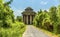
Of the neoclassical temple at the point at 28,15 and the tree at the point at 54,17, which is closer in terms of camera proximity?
the tree at the point at 54,17

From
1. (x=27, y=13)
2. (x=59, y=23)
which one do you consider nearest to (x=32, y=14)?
(x=27, y=13)

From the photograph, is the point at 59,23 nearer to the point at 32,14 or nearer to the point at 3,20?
the point at 3,20

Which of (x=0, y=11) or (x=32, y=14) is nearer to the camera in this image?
(x=0, y=11)

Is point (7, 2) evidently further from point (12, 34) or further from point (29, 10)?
point (29, 10)

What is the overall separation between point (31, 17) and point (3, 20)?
159893 mm

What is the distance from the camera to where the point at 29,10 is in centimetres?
17650

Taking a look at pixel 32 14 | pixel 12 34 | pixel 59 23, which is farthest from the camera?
pixel 32 14

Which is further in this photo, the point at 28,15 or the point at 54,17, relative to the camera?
the point at 28,15

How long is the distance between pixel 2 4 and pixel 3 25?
5.41ft

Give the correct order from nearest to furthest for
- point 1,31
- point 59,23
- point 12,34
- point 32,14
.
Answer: point 1,31, point 12,34, point 59,23, point 32,14

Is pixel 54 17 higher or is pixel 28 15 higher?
pixel 28 15

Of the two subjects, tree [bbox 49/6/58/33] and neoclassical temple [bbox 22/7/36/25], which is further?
neoclassical temple [bbox 22/7/36/25]

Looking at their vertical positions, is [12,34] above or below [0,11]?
below

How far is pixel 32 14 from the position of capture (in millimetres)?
174750
